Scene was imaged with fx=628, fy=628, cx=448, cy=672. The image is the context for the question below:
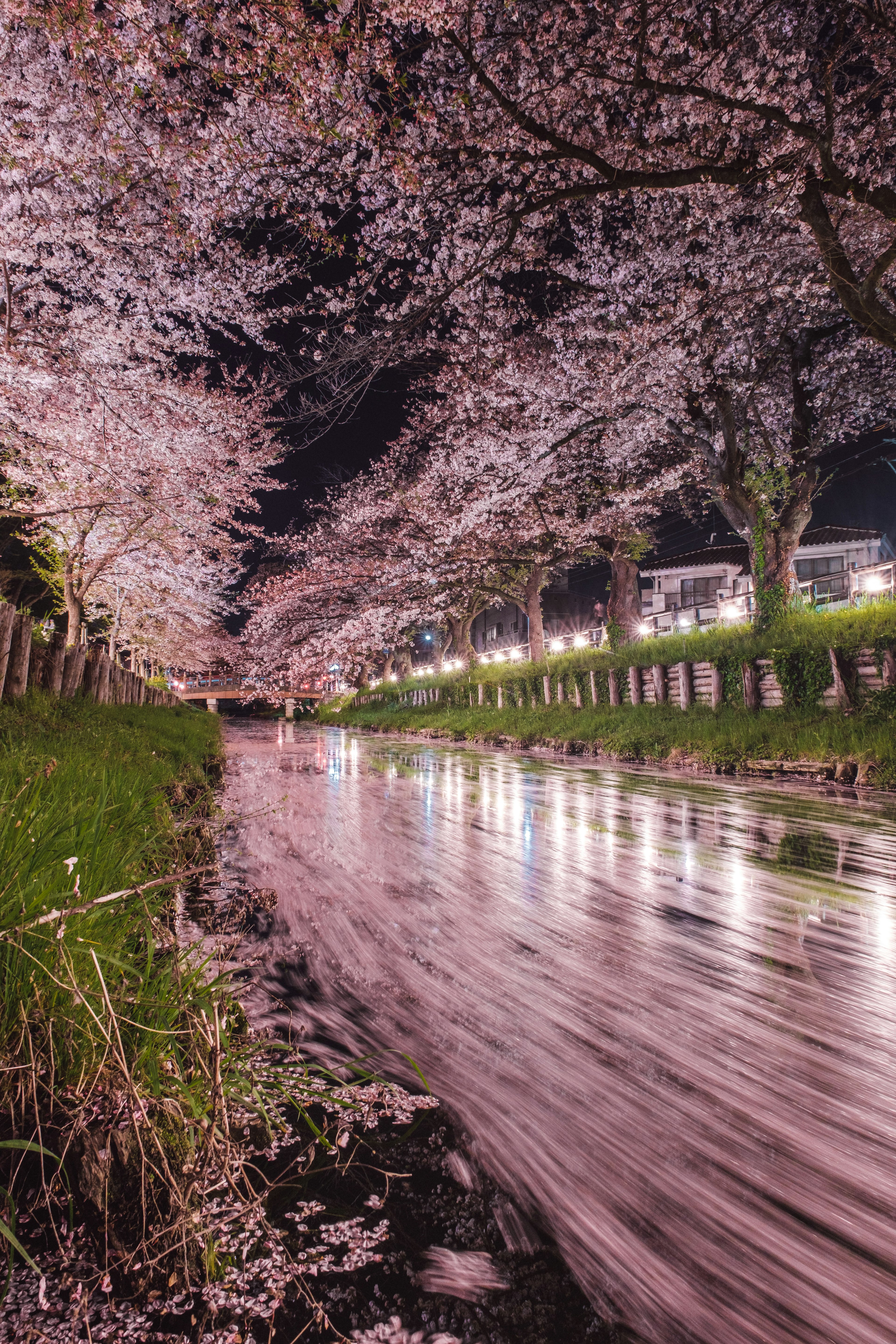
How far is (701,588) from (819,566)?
6.45m

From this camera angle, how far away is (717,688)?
14.4 m

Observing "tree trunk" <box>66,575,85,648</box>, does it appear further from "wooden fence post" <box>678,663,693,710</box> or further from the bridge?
the bridge

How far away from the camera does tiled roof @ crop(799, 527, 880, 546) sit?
1332 inches

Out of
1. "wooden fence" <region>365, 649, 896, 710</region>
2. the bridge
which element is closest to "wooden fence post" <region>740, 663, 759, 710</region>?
"wooden fence" <region>365, 649, 896, 710</region>

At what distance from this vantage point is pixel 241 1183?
1.63 metres

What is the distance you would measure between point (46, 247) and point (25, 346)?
69.3 inches

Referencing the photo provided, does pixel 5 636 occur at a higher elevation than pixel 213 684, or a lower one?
lower

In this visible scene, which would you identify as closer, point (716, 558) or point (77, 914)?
point (77, 914)

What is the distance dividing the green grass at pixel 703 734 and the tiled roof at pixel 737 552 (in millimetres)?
20242

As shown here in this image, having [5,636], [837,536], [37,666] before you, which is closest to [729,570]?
[837,536]

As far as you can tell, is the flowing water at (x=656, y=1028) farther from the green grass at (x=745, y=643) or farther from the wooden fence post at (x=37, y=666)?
the green grass at (x=745, y=643)

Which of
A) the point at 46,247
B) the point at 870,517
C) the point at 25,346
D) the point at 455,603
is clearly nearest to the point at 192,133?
the point at 46,247

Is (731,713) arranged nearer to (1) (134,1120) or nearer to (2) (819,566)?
(1) (134,1120)

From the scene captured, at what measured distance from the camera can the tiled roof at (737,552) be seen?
34.7 metres
